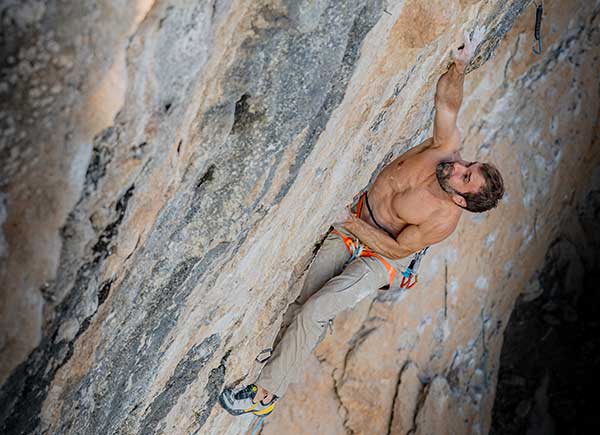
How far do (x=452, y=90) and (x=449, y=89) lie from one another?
19mm

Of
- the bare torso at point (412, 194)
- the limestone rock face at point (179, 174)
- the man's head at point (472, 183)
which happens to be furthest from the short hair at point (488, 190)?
the limestone rock face at point (179, 174)

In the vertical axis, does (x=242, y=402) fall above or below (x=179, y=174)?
below

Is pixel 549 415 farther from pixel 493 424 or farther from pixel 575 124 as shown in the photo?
pixel 575 124

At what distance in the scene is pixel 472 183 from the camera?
3426 mm

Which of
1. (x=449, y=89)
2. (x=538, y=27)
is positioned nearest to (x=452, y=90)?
(x=449, y=89)

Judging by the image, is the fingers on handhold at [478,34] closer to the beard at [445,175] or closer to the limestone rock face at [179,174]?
the limestone rock face at [179,174]

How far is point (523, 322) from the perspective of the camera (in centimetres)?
695

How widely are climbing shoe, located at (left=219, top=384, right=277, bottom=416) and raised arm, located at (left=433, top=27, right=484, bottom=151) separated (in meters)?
1.83

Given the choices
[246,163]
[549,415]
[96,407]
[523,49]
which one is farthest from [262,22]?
[549,415]

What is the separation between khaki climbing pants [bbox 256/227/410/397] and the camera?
376 centimetres

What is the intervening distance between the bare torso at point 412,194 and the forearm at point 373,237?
0.12 metres

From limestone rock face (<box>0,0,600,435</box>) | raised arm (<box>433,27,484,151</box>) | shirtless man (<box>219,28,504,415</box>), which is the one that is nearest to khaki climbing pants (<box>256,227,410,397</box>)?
shirtless man (<box>219,28,504,415</box>)

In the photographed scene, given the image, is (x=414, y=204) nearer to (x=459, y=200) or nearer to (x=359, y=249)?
(x=459, y=200)

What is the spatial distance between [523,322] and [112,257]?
19.5 ft
